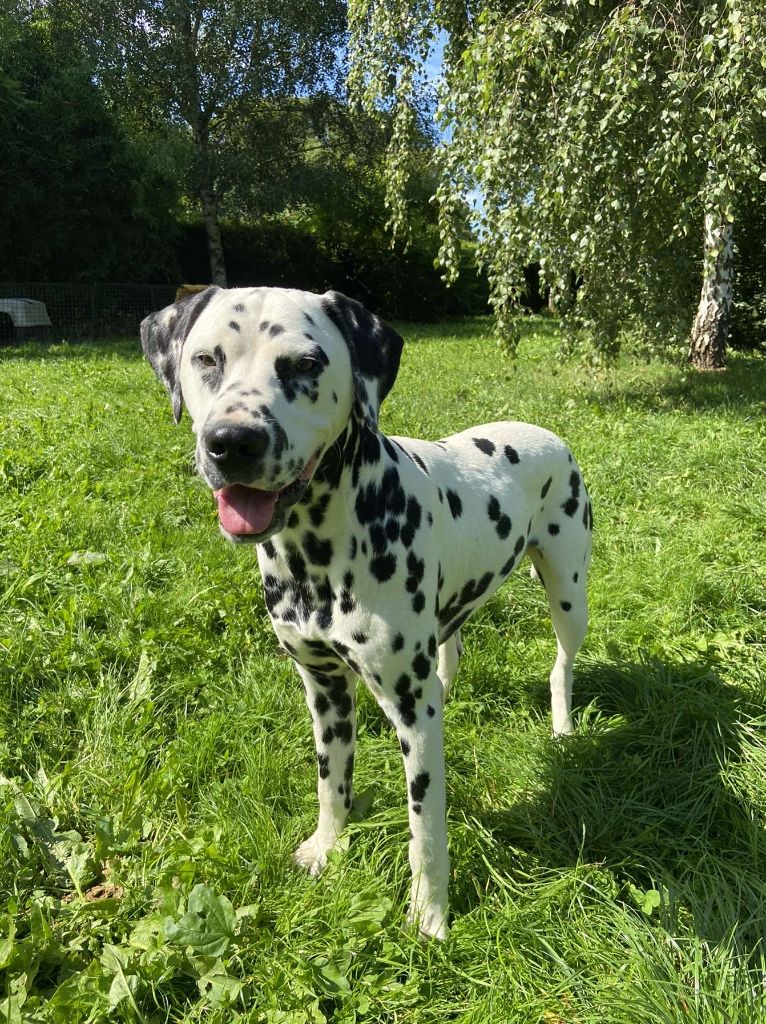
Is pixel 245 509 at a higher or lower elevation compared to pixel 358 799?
higher

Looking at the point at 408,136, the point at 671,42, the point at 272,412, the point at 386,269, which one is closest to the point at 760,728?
the point at 272,412

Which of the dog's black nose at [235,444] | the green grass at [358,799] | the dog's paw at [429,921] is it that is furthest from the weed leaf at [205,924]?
the dog's black nose at [235,444]

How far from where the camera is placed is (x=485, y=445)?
2.94 meters

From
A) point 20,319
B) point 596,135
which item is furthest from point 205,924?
point 20,319

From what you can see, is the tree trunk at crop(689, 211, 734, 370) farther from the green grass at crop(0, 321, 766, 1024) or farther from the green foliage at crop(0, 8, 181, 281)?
the green foliage at crop(0, 8, 181, 281)

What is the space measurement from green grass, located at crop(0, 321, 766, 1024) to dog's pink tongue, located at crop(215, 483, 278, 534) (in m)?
1.15

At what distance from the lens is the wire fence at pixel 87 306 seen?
1588 cm

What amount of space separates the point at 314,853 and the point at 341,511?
4.31 feet

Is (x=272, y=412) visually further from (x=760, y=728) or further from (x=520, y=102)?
(x=520, y=102)

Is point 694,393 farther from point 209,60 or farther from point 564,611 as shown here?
point 209,60

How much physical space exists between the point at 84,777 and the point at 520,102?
23.3 ft

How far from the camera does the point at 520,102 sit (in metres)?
6.91

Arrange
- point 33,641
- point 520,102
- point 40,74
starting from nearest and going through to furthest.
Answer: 1. point 33,641
2. point 520,102
3. point 40,74

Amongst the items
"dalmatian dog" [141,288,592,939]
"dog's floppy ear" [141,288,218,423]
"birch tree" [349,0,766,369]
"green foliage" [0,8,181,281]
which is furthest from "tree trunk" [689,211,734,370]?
"green foliage" [0,8,181,281]
